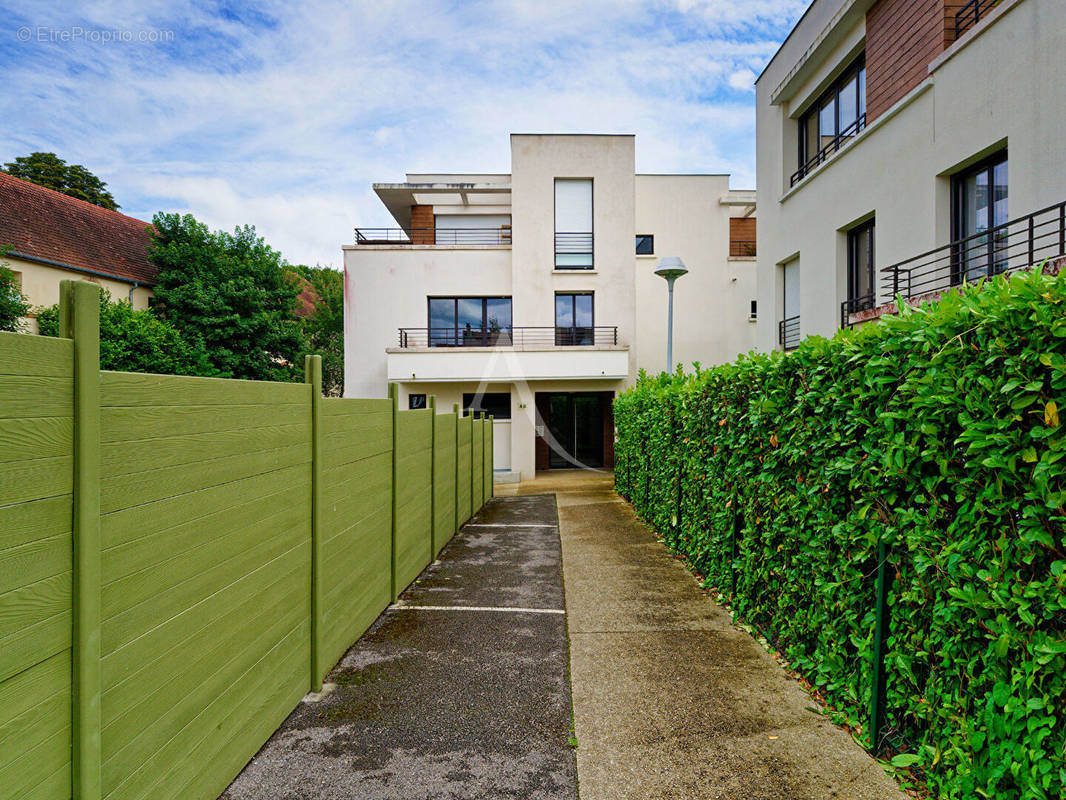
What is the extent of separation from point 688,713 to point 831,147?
1255 centimetres

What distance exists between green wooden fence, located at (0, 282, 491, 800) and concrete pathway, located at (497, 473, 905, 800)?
1890 millimetres

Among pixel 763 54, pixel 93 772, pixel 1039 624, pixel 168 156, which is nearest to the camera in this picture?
pixel 93 772

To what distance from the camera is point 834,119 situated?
12406 millimetres

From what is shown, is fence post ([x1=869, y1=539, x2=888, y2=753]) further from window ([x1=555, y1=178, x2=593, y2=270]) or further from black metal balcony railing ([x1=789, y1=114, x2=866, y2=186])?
window ([x1=555, y1=178, x2=593, y2=270])

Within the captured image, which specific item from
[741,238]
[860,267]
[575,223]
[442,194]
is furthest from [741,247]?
[860,267]

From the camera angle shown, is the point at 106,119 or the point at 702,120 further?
the point at 106,119

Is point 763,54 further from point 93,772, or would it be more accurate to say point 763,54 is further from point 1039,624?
point 93,772

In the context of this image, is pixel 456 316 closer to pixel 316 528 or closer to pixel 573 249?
pixel 573 249

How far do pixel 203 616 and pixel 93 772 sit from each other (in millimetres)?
778

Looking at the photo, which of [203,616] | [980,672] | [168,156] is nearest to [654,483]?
[980,672]

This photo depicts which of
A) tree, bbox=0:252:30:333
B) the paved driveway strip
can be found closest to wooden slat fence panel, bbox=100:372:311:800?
the paved driveway strip

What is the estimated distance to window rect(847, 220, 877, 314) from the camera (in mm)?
11008

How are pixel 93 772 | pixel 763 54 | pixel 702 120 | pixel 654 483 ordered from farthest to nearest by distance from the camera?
pixel 702 120 < pixel 763 54 < pixel 654 483 < pixel 93 772

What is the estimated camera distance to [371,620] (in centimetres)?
536
